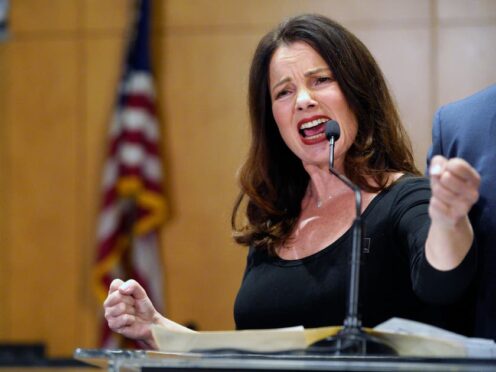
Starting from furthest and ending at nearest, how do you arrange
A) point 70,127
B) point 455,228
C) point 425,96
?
point 70,127
point 425,96
point 455,228

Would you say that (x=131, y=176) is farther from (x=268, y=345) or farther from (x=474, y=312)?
(x=268, y=345)

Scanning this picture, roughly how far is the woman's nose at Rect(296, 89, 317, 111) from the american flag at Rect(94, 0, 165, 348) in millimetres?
2929

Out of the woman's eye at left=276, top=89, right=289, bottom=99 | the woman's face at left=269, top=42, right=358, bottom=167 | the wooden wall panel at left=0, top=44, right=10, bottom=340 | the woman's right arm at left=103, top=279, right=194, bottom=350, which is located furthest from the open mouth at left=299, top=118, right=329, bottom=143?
the wooden wall panel at left=0, top=44, right=10, bottom=340

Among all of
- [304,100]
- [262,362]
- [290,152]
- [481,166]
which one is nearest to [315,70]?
[304,100]

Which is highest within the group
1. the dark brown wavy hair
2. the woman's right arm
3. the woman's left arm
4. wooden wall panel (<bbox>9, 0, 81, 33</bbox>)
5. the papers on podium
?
wooden wall panel (<bbox>9, 0, 81, 33</bbox>)

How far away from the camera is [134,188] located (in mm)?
5133

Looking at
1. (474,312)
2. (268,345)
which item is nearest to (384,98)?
(474,312)

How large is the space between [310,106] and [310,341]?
92 centimetres

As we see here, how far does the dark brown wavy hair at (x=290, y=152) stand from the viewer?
2301mm

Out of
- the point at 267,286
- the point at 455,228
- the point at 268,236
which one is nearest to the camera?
the point at 455,228

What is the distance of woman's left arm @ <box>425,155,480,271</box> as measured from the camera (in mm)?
1529

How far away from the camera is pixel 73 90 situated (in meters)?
5.39

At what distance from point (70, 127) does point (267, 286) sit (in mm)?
3404

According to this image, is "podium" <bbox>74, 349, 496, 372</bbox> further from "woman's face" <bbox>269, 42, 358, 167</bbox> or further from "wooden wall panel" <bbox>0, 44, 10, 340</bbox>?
"wooden wall panel" <bbox>0, 44, 10, 340</bbox>
